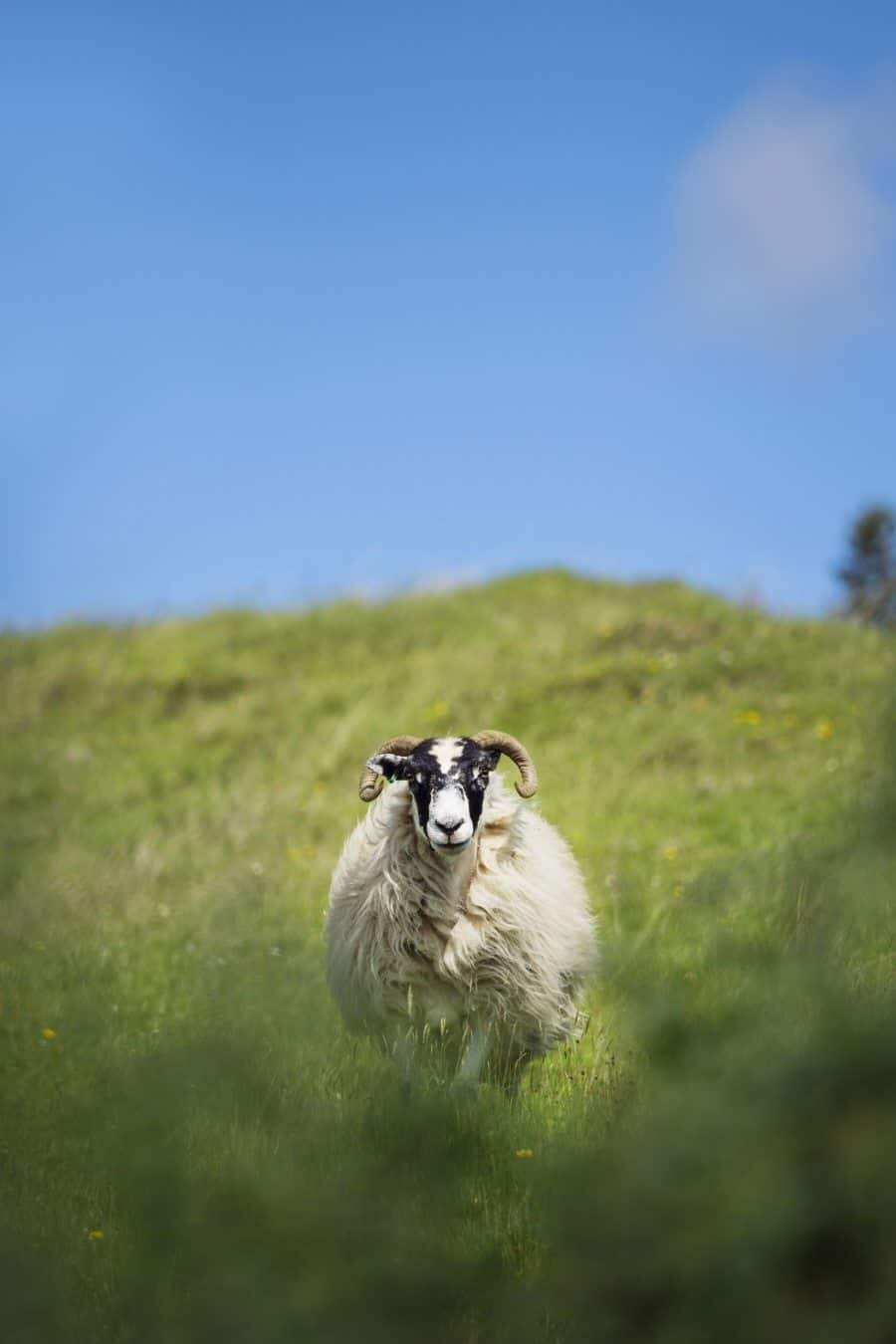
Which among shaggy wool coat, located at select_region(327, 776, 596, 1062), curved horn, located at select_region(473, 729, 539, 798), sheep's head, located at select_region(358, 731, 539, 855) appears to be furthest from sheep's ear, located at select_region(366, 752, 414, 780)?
curved horn, located at select_region(473, 729, 539, 798)

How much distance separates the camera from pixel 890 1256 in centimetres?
217

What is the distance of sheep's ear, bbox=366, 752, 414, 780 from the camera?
6.61 metres

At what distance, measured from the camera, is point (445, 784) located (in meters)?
6.25

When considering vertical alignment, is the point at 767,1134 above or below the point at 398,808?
below

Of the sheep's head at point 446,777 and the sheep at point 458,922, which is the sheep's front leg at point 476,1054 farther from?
the sheep's head at point 446,777

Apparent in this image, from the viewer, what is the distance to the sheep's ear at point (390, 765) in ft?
21.7

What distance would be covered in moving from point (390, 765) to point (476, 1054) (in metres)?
1.51

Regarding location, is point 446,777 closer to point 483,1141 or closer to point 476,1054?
point 476,1054

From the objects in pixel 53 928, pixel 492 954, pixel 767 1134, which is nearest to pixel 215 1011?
pixel 767 1134

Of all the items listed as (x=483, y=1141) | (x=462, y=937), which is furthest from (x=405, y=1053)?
(x=483, y=1141)

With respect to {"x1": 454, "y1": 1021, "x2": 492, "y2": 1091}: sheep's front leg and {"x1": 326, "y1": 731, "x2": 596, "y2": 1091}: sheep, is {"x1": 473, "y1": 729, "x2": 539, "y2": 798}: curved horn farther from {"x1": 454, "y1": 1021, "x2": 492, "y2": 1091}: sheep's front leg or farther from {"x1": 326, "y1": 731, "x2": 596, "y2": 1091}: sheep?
{"x1": 454, "y1": 1021, "x2": 492, "y2": 1091}: sheep's front leg

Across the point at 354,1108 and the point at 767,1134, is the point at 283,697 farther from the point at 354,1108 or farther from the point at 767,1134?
the point at 767,1134

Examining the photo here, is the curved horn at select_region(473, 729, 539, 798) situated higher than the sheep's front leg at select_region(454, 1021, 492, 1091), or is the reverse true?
the curved horn at select_region(473, 729, 539, 798)

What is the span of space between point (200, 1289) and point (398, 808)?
415cm
